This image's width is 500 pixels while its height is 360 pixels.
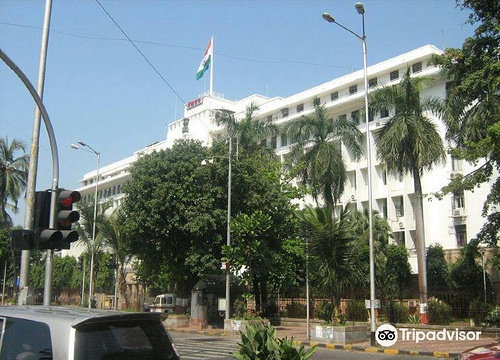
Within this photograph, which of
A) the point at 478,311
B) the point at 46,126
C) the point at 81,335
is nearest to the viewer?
the point at 81,335

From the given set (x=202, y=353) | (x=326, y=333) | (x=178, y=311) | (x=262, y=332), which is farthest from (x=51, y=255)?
(x=178, y=311)

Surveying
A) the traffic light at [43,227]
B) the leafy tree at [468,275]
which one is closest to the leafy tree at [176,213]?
the leafy tree at [468,275]

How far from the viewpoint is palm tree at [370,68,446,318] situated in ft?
95.9

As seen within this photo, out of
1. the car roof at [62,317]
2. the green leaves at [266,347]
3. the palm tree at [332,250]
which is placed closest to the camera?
the car roof at [62,317]

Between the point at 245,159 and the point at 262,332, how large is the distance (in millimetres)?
27264

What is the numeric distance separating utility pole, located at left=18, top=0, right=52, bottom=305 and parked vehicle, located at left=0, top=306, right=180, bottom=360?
5.86 meters

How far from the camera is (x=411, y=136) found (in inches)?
1160

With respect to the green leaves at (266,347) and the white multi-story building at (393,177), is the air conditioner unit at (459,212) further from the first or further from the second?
the green leaves at (266,347)

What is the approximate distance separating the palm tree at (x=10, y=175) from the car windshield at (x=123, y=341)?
4188 cm

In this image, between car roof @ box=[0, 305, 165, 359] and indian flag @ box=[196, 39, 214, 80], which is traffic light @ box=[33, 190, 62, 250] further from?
indian flag @ box=[196, 39, 214, 80]

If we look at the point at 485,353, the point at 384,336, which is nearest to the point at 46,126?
the point at 485,353

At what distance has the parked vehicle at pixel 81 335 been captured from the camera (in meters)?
4.42

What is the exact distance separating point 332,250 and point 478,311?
1074cm

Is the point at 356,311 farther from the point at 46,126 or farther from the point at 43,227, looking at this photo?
the point at 46,126
